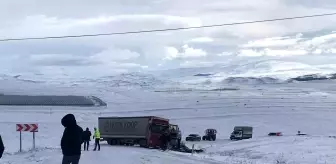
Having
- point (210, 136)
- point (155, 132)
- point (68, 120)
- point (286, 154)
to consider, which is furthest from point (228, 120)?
point (68, 120)

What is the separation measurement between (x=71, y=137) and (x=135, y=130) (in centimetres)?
2928

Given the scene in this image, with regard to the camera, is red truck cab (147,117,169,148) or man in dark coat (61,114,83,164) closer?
man in dark coat (61,114,83,164)

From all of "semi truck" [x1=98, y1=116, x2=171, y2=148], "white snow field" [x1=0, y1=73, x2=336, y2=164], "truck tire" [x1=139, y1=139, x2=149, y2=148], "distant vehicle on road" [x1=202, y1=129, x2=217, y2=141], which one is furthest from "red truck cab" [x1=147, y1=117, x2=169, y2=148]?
"distant vehicle on road" [x1=202, y1=129, x2=217, y2=141]

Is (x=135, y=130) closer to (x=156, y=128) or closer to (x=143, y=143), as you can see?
(x=143, y=143)

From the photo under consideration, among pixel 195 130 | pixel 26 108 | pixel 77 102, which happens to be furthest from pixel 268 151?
pixel 77 102

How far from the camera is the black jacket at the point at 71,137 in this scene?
37.6 ft

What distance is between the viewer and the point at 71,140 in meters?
11.7

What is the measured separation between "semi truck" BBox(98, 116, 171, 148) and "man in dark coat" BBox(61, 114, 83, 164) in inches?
1090

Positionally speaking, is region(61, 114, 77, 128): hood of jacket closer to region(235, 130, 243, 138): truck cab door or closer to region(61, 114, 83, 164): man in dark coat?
region(61, 114, 83, 164): man in dark coat

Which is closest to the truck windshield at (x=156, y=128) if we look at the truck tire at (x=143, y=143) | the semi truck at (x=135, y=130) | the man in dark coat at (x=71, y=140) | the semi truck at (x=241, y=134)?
the semi truck at (x=135, y=130)

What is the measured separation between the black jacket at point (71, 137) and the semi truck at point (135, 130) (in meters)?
27.7

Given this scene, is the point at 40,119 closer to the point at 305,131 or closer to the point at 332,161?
the point at 305,131

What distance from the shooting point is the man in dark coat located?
37.7ft

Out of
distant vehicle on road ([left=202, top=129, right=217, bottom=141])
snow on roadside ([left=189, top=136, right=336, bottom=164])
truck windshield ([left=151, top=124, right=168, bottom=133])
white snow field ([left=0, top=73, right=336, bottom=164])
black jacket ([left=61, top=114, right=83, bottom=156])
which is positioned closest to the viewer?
black jacket ([left=61, top=114, right=83, bottom=156])
